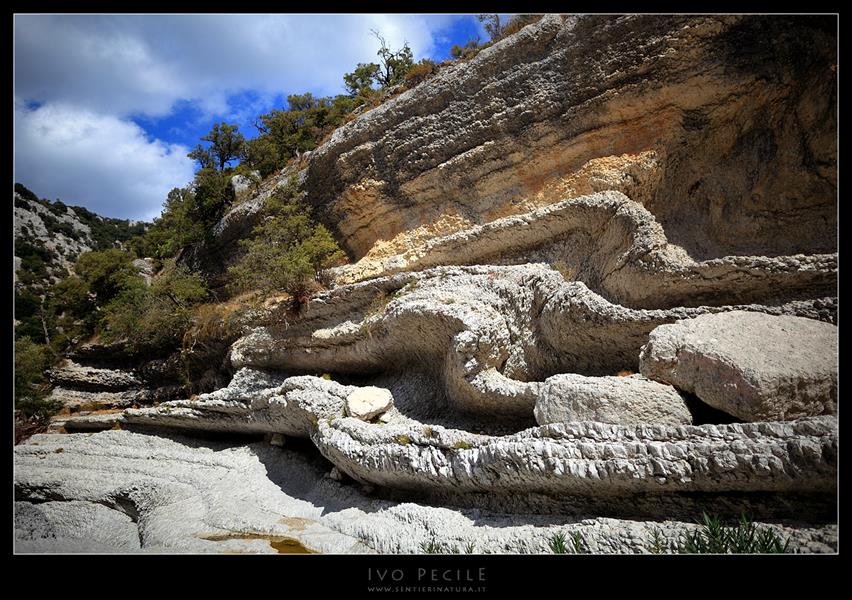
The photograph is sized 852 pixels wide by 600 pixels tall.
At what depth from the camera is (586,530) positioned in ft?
14.0

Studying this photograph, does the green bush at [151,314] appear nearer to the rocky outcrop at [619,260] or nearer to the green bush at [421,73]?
the rocky outcrop at [619,260]

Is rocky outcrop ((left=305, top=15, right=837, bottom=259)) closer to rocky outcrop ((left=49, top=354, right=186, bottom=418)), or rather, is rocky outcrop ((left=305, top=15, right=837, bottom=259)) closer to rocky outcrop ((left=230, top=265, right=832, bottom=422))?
rocky outcrop ((left=230, top=265, right=832, bottom=422))

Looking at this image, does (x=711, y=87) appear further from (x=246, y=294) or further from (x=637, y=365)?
(x=246, y=294)

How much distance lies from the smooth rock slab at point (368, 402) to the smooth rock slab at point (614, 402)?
266 cm

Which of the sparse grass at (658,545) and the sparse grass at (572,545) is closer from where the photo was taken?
the sparse grass at (658,545)

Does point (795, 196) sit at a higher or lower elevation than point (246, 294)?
higher

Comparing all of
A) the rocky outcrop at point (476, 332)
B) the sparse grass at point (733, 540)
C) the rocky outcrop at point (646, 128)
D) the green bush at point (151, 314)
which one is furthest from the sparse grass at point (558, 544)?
the green bush at point (151, 314)

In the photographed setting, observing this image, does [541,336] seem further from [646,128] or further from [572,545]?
[646,128]

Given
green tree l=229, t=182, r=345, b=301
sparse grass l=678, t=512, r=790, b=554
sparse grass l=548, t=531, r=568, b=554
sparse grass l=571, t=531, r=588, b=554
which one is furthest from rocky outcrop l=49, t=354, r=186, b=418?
sparse grass l=678, t=512, r=790, b=554

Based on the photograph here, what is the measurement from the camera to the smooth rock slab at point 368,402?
22.1 feet

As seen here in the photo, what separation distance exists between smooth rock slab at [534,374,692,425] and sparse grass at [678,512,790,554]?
1038 mm

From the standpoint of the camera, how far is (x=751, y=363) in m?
4.28
